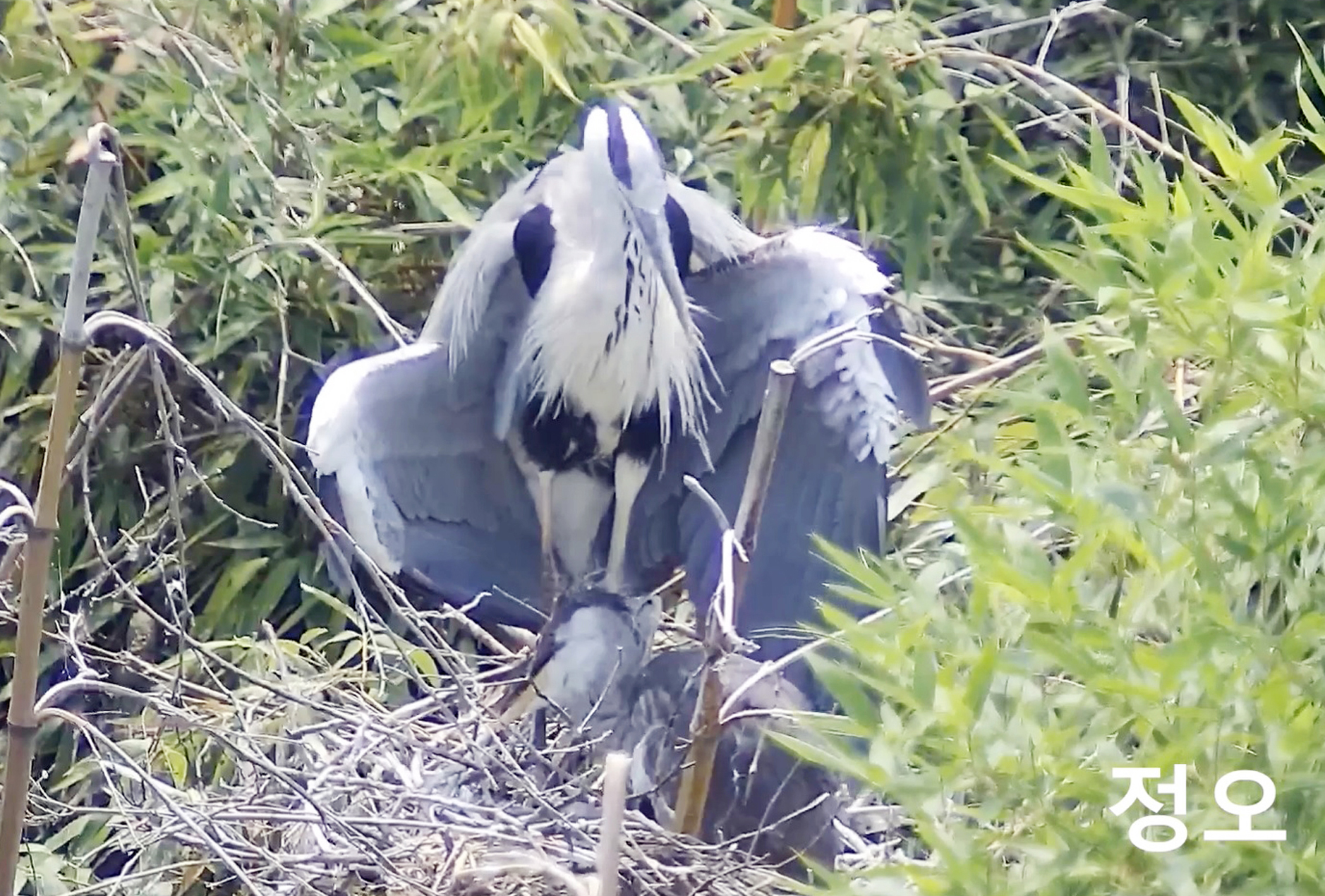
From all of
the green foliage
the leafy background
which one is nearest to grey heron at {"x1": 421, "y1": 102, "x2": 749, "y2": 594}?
the leafy background

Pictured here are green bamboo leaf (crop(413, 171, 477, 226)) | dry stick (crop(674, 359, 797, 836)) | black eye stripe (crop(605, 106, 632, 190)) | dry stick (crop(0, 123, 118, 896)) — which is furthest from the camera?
green bamboo leaf (crop(413, 171, 477, 226))

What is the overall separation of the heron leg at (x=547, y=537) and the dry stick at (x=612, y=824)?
0.73 m

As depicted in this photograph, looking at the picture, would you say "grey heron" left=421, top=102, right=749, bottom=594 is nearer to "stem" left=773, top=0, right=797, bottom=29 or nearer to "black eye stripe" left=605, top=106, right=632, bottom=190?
"black eye stripe" left=605, top=106, right=632, bottom=190

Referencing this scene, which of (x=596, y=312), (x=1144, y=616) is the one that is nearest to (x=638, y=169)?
(x=596, y=312)

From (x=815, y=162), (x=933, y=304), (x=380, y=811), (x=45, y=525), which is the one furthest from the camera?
(x=933, y=304)

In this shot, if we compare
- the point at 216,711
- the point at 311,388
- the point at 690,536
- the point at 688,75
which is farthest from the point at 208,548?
the point at 688,75

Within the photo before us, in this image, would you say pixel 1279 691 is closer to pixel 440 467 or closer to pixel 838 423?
pixel 838 423

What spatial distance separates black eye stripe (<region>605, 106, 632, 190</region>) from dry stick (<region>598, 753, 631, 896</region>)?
2.12 feet

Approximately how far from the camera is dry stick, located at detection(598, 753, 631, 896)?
2.35ft

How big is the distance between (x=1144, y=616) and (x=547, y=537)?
83 cm

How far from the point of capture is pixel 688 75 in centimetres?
141

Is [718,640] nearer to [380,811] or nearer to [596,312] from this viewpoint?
[380,811]

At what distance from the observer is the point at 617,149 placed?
1.31m

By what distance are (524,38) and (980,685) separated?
85 centimetres
